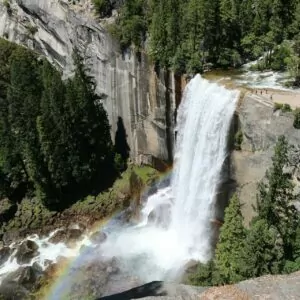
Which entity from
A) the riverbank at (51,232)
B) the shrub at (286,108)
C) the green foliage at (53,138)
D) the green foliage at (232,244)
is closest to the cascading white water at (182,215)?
the riverbank at (51,232)

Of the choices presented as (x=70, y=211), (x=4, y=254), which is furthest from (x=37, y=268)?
(x=70, y=211)

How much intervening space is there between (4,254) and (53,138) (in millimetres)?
13926

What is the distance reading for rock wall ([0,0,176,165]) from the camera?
54656 millimetres

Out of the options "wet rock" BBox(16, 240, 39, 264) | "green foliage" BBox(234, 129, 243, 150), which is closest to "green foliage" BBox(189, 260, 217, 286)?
"green foliage" BBox(234, 129, 243, 150)

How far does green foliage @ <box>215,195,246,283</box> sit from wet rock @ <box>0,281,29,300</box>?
68.6 ft

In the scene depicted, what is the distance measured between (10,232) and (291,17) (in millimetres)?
38739

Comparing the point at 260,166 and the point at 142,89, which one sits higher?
the point at 142,89

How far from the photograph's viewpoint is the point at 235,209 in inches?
1302

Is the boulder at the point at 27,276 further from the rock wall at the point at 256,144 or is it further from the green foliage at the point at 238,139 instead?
the green foliage at the point at 238,139

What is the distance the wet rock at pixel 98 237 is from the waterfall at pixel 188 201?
0.74 metres

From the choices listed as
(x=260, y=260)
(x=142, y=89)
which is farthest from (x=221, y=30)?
(x=260, y=260)

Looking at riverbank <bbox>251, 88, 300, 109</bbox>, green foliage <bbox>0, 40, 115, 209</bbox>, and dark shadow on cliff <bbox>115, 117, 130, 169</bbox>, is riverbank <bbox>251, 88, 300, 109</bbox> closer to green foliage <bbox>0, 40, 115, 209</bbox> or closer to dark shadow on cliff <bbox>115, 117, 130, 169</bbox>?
green foliage <bbox>0, 40, 115, 209</bbox>

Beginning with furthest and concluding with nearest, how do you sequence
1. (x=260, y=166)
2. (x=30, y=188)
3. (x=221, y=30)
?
(x=30, y=188), (x=221, y=30), (x=260, y=166)

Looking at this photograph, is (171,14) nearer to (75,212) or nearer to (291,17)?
(291,17)
